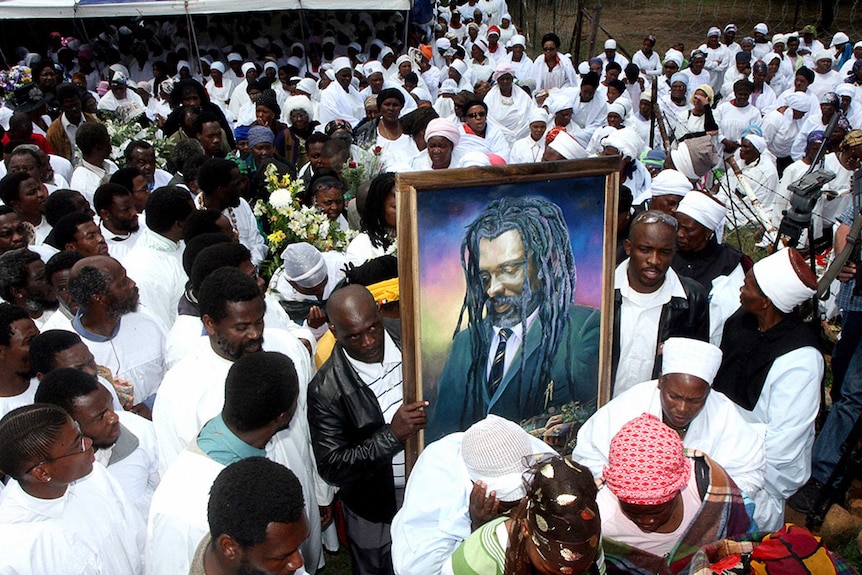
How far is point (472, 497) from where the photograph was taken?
98.7 inches

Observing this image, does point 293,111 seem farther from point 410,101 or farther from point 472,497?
point 472,497

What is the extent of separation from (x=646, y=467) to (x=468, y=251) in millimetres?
1176

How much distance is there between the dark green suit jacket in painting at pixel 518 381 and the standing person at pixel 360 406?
17 centimetres

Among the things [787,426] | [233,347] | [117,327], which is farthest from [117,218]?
[787,426]

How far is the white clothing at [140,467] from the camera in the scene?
10.5 ft

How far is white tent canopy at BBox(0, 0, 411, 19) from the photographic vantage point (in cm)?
1432

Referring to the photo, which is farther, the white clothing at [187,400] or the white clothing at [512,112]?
the white clothing at [512,112]

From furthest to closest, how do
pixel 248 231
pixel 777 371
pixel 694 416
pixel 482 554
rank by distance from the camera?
pixel 248 231 < pixel 777 371 < pixel 694 416 < pixel 482 554

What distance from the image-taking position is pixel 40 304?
172 inches

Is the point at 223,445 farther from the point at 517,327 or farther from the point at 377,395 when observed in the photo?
the point at 517,327

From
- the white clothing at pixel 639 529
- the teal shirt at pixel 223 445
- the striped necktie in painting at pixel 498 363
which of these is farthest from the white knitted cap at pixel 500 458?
the teal shirt at pixel 223 445

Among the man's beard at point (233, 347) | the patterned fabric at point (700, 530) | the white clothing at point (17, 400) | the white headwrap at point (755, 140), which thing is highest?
the white headwrap at point (755, 140)

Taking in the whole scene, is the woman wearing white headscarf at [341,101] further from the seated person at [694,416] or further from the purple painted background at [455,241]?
the seated person at [694,416]

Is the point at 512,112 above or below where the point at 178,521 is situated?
above
